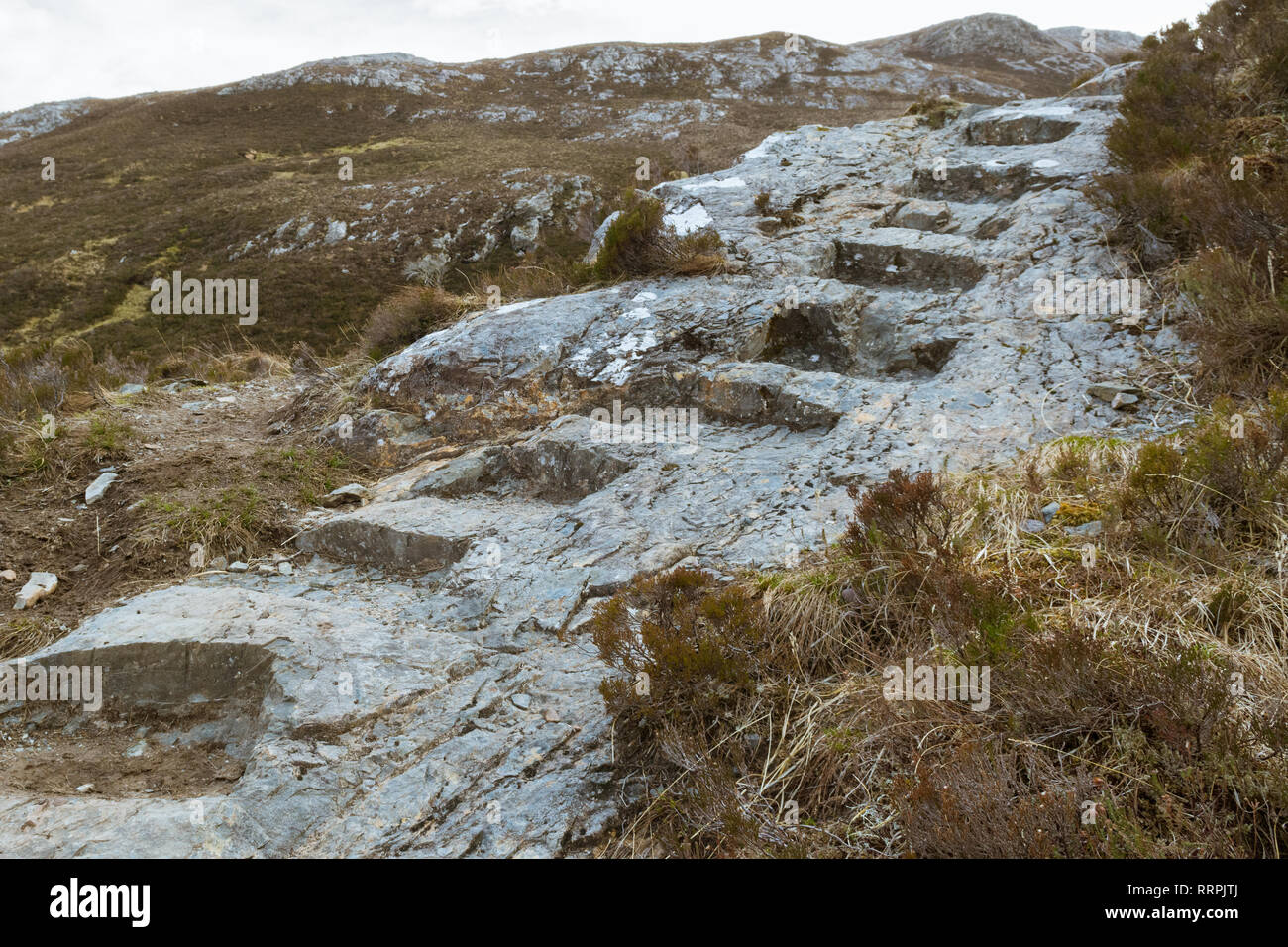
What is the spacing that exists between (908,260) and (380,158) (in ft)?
94.9

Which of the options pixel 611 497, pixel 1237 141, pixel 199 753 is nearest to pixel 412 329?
pixel 611 497

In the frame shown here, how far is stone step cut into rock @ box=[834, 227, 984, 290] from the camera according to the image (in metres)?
7.35

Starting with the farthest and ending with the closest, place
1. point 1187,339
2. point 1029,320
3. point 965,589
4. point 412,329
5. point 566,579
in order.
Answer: point 412,329, point 1029,320, point 1187,339, point 566,579, point 965,589

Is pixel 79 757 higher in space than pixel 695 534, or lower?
lower

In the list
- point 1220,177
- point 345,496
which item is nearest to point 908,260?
point 1220,177

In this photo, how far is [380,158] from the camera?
3027cm

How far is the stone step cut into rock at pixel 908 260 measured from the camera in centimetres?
735

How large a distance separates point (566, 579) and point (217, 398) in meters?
6.96

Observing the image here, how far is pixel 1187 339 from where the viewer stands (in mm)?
5309

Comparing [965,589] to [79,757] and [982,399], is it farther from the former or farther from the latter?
[79,757]

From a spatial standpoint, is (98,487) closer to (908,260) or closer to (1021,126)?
(908,260)

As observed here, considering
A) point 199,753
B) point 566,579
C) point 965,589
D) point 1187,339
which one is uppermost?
point 1187,339

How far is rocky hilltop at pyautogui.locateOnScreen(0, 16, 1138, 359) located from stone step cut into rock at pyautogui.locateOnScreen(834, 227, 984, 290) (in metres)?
4.72

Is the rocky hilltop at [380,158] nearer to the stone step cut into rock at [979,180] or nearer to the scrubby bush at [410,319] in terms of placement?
the scrubby bush at [410,319]
